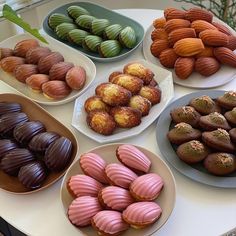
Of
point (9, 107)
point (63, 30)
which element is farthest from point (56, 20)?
point (9, 107)

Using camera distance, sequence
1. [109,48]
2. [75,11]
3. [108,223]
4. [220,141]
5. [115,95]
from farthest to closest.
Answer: [75,11]
[109,48]
[115,95]
[220,141]
[108,223]

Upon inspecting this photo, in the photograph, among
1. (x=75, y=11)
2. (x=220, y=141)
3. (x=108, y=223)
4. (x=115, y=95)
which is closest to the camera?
(x=108, y=223)

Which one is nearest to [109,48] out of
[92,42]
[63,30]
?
[92,42]

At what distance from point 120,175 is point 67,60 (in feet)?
1.39

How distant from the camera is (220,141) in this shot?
0.72 meters

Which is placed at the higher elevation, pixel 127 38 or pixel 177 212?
pixel 127 38

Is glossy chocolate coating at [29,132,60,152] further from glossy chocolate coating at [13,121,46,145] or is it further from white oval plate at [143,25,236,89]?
white oval plate at [143,25,236,89]

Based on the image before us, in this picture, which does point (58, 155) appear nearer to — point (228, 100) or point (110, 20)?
point (228, 100)

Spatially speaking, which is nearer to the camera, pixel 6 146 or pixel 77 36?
pixel 6 146

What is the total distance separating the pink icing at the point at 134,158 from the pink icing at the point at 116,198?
0.06 m

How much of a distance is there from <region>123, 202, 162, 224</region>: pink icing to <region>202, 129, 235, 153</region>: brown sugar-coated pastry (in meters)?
0.17

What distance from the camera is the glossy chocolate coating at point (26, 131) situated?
778mm

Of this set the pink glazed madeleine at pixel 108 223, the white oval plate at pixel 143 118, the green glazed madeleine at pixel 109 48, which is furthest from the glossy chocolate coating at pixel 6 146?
the green glazed madeleine at pixel 109 48

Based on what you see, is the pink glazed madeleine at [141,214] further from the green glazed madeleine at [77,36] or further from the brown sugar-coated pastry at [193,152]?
the green glazed madeleine at [77,36]
